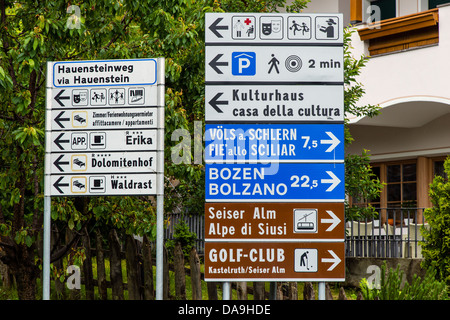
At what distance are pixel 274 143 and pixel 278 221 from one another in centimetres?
66

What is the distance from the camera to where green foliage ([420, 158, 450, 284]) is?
9.90 m

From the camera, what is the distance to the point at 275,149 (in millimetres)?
6422

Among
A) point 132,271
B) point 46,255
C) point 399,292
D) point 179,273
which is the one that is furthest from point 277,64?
point 132,271

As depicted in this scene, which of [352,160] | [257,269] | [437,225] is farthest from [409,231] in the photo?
[257,269]

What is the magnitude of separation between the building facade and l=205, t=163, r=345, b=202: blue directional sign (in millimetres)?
9455

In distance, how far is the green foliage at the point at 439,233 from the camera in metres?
9.90

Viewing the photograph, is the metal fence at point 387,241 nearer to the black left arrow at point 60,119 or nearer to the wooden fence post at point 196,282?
the wooden fence post at point 196,282

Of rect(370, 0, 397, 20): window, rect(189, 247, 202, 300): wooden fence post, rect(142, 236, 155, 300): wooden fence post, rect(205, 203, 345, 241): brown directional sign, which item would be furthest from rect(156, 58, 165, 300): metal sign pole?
rect(370, 0, 397, 20): window

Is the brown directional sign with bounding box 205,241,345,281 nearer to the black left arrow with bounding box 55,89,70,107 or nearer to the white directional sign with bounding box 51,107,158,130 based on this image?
the white directional sign with bounding box 51,107,158,130

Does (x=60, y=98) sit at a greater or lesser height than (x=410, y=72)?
lesser

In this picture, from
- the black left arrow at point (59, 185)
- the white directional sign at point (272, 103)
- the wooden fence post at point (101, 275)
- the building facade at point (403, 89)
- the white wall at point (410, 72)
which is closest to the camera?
the white directional sign at point (272, 103)

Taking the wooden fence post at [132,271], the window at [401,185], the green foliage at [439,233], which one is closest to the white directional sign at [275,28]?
the green foliage at [439,233]

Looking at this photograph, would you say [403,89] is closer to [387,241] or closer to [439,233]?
[387,241]
